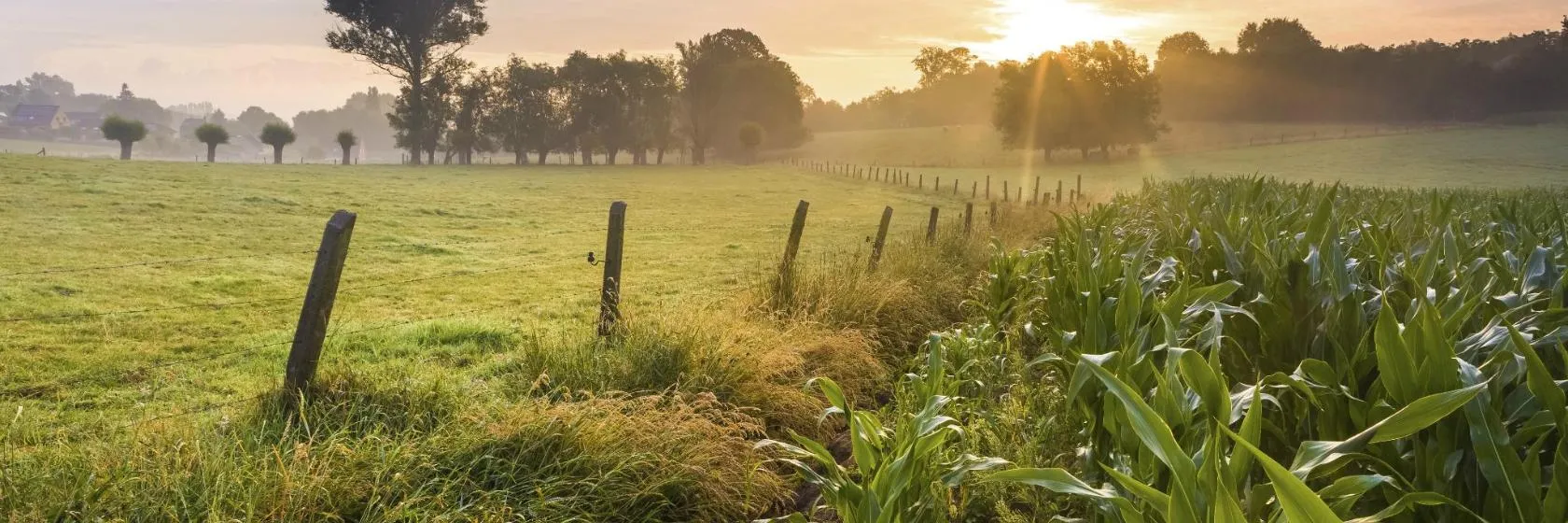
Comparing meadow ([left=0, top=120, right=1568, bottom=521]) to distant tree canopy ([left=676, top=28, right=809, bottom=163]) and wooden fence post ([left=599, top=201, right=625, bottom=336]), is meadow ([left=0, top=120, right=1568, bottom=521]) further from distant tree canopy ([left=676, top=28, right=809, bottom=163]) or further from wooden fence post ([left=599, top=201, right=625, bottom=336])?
distant tree canopy ([left=676, top=28, right=809, bottom=163])

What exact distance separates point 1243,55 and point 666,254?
8777cm

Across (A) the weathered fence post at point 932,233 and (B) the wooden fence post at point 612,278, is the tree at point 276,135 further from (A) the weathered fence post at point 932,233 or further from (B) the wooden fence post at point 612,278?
(B) the wooden fence post at point 612,278

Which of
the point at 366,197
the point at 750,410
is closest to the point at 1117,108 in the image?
the point at 366,197

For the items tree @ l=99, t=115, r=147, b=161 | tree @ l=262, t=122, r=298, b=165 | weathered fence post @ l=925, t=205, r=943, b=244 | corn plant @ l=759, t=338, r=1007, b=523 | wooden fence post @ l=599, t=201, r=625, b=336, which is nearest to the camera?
corn plant @ l=759, t=338, r=1007, b=523

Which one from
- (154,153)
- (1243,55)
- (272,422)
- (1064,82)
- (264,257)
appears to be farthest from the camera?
(154,153)

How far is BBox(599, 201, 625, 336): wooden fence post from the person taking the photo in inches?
251

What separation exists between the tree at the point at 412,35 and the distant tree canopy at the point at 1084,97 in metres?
39.5

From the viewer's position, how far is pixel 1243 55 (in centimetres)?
8700

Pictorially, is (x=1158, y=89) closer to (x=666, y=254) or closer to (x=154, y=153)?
(x=666, y=254)

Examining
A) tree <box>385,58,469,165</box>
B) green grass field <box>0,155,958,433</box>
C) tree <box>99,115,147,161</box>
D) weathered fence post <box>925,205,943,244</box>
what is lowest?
green grass field <box>0,155,958,433</box>

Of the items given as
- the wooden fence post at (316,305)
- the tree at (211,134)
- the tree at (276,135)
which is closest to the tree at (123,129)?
the tree at (211,134)

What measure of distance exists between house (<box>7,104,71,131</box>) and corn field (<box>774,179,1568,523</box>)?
154518 mm

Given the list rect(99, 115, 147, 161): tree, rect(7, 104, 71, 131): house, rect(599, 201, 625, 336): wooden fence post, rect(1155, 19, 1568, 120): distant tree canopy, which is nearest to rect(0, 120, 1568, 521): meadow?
rect(599, 201, 625, 336): wooden fence post

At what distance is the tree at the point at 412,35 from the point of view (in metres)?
58.0
